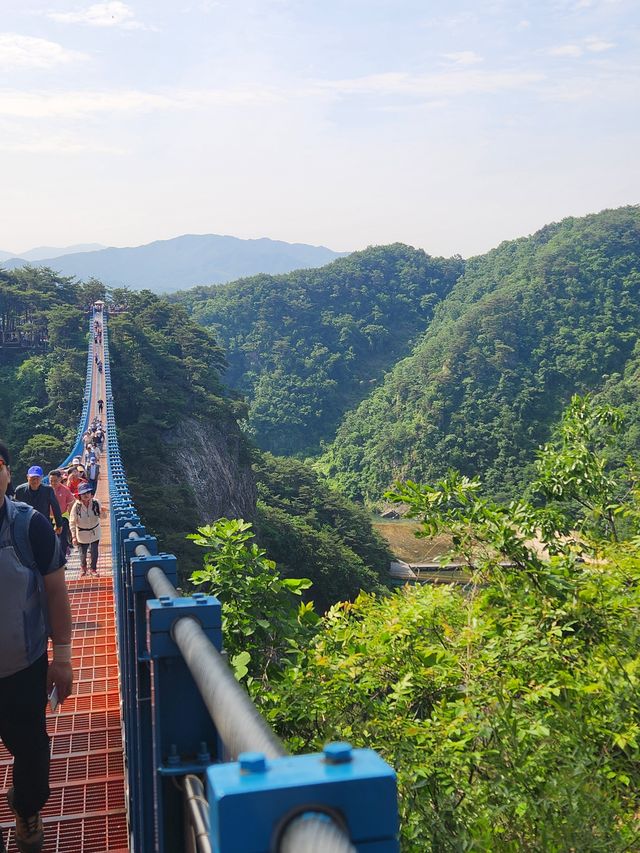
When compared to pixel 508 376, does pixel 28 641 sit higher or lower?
higher

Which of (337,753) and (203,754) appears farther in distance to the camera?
(203,754)

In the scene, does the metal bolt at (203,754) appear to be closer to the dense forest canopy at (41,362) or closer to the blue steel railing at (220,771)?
the blue steel railing at (220,771)

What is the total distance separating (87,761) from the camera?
3.49 m

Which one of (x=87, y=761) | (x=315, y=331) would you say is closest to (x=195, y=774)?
(x=87, y=761)

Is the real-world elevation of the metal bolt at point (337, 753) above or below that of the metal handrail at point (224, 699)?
above

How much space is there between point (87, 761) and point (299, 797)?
10.2 feet

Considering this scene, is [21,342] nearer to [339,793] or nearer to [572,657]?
[572,657]

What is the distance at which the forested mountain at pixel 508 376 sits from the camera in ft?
186

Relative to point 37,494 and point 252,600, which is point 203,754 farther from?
point 37,494

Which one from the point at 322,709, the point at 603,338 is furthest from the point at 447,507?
the point at 603,338

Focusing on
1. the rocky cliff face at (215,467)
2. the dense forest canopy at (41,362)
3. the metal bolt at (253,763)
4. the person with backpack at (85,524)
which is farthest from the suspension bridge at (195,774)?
the rocky cliff face at (215,467)

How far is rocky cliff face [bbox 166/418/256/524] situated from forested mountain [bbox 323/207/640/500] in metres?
21.6

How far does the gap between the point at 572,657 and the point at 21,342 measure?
3646cm

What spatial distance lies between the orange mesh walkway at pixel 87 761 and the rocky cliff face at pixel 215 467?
21.2m
